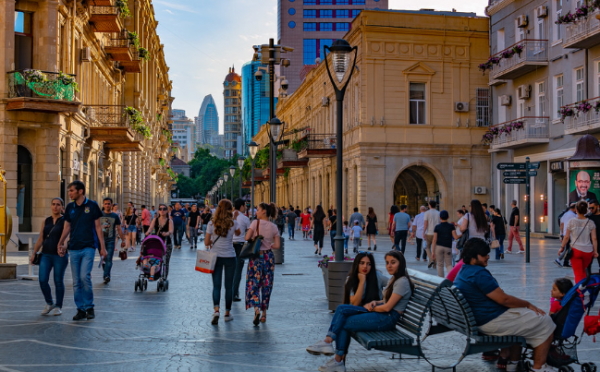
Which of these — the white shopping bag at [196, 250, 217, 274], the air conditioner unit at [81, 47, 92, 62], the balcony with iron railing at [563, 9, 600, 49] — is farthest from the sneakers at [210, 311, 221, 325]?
the air conditioner unit at [81, 47, 92, 62]

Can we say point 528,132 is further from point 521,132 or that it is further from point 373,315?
point 373,315

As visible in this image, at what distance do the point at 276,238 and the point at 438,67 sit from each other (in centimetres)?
3138

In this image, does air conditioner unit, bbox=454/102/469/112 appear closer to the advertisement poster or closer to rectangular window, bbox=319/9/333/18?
the advertisement poster

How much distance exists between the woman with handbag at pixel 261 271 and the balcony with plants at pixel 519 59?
77.7 feet

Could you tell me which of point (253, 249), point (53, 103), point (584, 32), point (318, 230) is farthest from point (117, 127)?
point (253, 249)

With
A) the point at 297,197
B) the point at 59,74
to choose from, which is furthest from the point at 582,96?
the point at 297,197

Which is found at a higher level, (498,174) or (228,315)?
(498,174)

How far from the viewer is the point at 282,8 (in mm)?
91062

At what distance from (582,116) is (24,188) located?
19868 millimetres

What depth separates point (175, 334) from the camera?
8.88 m

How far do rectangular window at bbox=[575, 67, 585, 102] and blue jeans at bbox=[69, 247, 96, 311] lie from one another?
23017 millimetres

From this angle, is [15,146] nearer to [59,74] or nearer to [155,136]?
[59,74]

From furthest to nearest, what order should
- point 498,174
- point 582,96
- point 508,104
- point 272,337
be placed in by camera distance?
point 498,174, point 508,104, point 582,96, point 272,337

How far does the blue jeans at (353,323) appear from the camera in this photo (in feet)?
22.5
